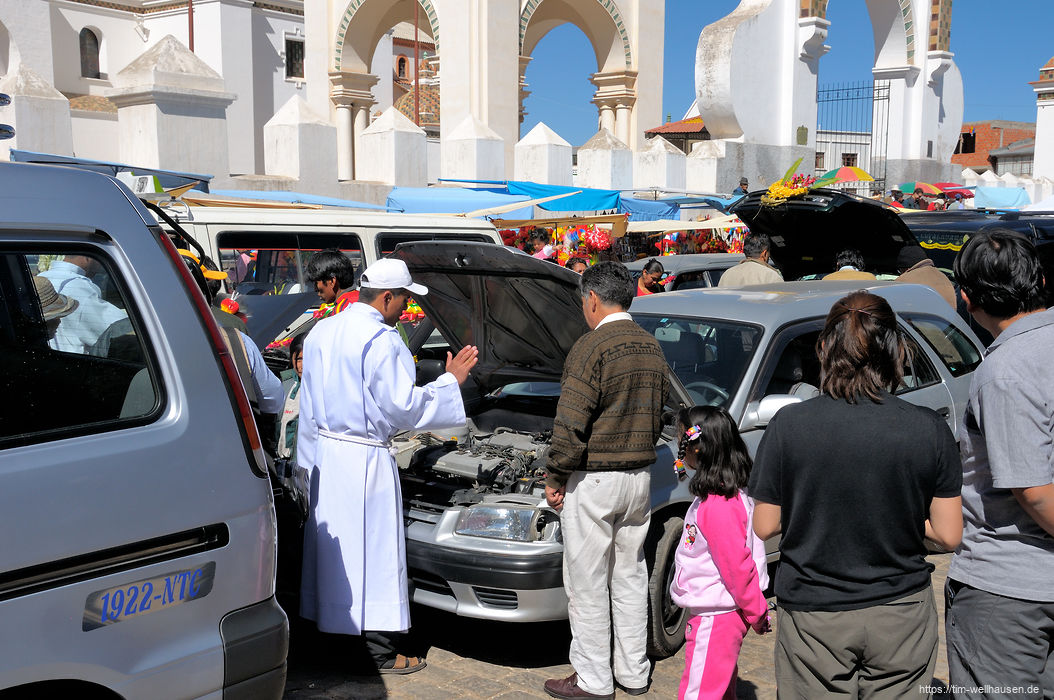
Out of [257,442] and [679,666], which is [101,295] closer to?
[257,442]

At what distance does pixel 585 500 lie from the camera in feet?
13.5

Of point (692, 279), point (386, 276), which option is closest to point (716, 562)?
point (386, 276)

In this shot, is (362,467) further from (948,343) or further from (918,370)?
(948,343)

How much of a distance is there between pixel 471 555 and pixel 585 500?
627mm

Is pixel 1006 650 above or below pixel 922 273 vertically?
below

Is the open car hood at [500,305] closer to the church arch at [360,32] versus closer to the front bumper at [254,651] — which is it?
the front bumper at [254,651]

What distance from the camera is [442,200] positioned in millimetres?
14852

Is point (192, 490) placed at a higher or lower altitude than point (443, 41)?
lower

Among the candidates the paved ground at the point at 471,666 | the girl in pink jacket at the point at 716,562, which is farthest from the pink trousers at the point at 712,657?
the paved ground at the point at 471,666

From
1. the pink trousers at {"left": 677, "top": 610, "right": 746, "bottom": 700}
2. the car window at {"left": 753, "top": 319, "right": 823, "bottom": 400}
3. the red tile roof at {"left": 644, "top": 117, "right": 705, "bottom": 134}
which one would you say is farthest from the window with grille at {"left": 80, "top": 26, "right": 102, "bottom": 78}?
the pink trousers at {"left": 677, "top": 610, "right": 746, "bottom": 700}

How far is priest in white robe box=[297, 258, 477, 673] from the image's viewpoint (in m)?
4.36

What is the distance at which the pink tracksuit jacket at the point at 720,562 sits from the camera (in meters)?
3.71

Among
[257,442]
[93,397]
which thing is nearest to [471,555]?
[257,442]

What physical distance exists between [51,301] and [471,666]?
2.73 m
